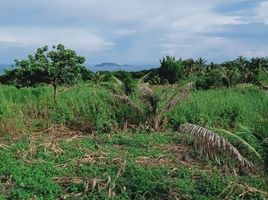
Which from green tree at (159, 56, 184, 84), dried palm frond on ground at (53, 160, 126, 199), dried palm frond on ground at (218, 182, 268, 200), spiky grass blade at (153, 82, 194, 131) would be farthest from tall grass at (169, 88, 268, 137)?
green tree at (159, 56, 184, 84)

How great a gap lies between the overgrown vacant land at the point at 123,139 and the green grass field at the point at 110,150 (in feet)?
0.05

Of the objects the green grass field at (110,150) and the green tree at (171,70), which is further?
the green tree at (171,70)

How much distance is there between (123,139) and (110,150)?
23.9 inches

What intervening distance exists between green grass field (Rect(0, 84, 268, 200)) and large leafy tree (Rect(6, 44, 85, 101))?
561 mm

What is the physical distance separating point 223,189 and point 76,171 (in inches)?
68.3

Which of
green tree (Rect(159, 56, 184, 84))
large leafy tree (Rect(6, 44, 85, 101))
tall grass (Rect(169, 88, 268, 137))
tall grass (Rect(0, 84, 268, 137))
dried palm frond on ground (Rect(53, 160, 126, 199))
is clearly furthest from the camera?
green tree (Rect(159, 56, 184, 84))

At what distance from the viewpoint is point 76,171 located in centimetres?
634

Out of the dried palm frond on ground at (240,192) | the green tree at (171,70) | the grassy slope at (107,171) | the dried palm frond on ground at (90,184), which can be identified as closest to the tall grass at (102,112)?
the grassy slope at (107,171)

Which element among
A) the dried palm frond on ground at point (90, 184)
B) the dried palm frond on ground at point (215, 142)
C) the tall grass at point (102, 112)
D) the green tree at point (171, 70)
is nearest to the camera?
the dried palm frond on ground at point (215, 142)

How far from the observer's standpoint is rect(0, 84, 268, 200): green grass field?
18.9 feet

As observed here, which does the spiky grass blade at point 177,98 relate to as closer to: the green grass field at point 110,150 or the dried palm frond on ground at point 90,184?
the green grass field at point 110,150

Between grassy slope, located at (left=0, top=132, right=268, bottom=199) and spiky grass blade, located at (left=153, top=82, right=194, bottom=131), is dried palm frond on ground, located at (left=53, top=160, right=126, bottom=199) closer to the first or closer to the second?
grassy slope, located at (left=0, top=132, right=268, bottom=199)

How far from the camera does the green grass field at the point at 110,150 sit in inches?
226

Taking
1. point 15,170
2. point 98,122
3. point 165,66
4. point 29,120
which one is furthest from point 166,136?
point 165,66
